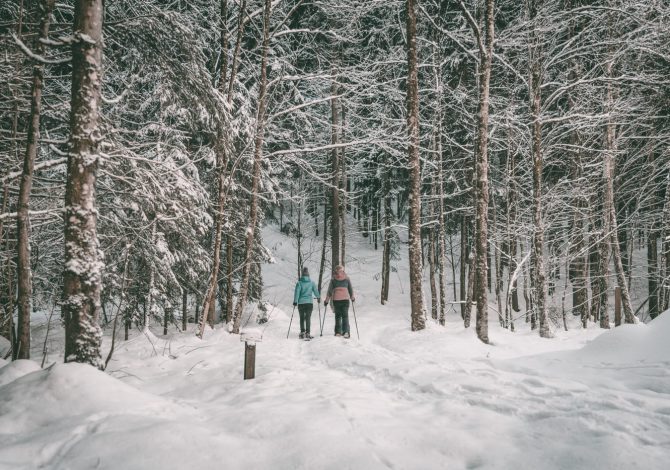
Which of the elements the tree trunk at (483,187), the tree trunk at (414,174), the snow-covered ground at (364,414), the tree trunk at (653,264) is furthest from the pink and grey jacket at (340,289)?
the tree trunk at (653,264)

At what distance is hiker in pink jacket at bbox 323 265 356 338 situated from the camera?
32.7ft

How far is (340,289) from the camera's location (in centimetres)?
1002

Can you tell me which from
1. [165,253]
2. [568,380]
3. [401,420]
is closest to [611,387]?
[568,380]

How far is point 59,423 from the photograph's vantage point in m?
3.36

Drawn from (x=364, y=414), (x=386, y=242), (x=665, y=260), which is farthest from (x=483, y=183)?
(x=386, y=242)

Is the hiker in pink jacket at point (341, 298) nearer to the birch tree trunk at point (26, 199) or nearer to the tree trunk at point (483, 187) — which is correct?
the tree trunk at point (483, 187)

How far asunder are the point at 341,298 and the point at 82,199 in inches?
266

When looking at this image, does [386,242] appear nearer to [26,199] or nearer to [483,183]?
[483,183]

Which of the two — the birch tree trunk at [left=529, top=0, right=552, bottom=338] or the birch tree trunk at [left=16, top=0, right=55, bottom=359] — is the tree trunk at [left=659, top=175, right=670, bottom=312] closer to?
the birch tree trunk at [left=529, top=0, right=552, bottom=338]

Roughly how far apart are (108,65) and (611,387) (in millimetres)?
8758

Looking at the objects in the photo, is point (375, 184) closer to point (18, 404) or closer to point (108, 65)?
point (108, 65)

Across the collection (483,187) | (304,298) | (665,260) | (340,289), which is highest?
(483,187)

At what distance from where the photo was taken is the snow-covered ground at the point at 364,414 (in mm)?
2756

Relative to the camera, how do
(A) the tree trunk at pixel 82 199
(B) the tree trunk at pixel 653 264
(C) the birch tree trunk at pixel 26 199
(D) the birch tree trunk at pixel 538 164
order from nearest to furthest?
1. (A) the tree trunk at pixel 82 199
2. (C) the birch tree trunk at pixel 26 199
3. (D) the birch tree trunk at pixel 538 164
4. (B) the tree trunk at pixel 653 264
